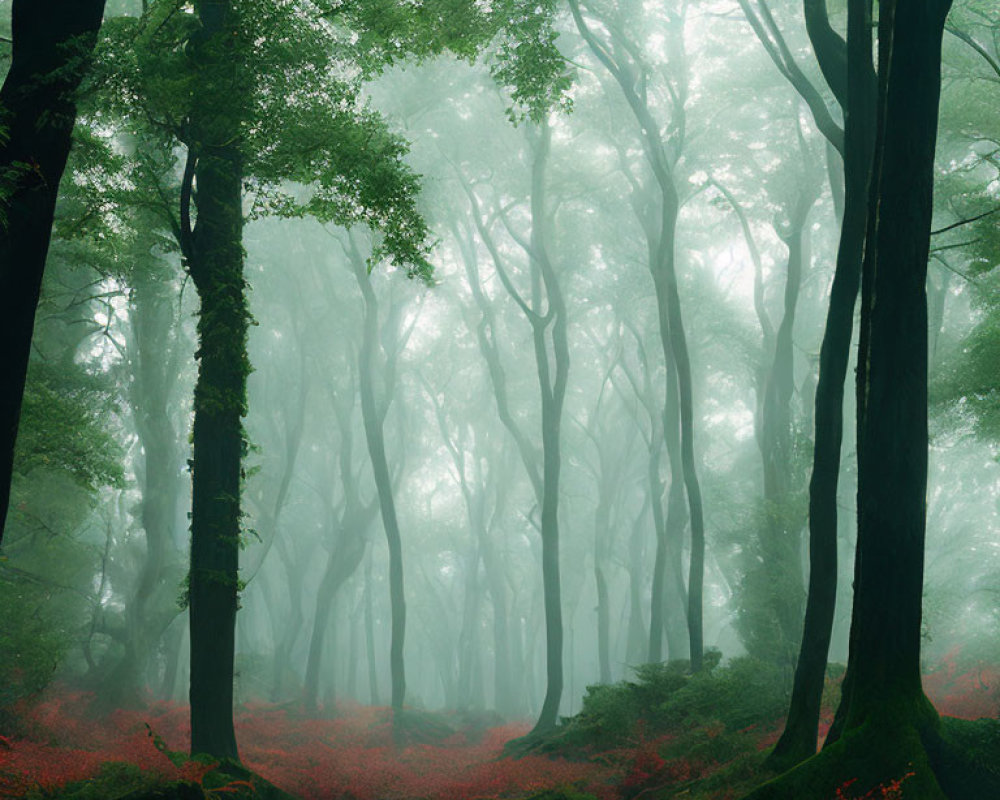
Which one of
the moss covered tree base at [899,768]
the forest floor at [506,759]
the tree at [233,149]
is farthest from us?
the tree at [233,149]

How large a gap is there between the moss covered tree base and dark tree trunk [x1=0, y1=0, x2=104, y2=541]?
6.38 m

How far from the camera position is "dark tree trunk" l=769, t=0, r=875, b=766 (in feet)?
28.7

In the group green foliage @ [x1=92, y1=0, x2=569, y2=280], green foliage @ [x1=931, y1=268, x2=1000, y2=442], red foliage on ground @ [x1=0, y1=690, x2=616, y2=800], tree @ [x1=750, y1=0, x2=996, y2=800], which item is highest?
green foliage @ [x1=92, y1=0, x2=569, y2=280]

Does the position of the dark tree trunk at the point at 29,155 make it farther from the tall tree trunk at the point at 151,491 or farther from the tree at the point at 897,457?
the tall tree trunk at the point at 151,491

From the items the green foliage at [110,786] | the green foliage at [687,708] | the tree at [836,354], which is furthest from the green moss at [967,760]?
the green foliage at [110,786]

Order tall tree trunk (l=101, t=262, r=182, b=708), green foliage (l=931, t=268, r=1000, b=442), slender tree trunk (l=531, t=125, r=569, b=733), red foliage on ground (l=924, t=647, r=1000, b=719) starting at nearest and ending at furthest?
red foliage on ground (l=924, t=647, r=1000, b=719) < green foliage (l=931, t=268, r=1000, b=442) < slender tree trunk (l=531, t=125, r=569, b=733) < tall tree trunk (l=101, t=262, r=182, b=708)

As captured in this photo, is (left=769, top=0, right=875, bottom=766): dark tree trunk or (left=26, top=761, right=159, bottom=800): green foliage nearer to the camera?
(left=26, top=761, right=159, bottom=800): green foliage

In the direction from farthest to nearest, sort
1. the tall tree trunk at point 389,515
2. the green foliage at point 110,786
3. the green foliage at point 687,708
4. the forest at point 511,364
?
1. the tall tree trunk at point 389,515
2. the green foliage at point 687,708
3. the green foliage at point 110,786
4. the forest at point 511,364

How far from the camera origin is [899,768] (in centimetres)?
582

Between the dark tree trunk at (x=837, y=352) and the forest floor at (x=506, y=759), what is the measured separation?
5.87 ft

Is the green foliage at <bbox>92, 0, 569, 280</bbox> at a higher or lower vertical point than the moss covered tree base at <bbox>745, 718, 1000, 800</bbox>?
higher

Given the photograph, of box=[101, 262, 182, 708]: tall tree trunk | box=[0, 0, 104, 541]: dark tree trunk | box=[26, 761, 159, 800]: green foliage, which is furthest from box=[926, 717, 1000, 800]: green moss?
box=[101, 262, 182, 708]: tall tree trunk

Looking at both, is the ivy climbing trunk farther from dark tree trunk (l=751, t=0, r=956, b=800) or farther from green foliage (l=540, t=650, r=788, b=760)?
green foliage (l=540, t=650, r=788, b=760)

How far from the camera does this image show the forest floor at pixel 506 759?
27.1 feet
